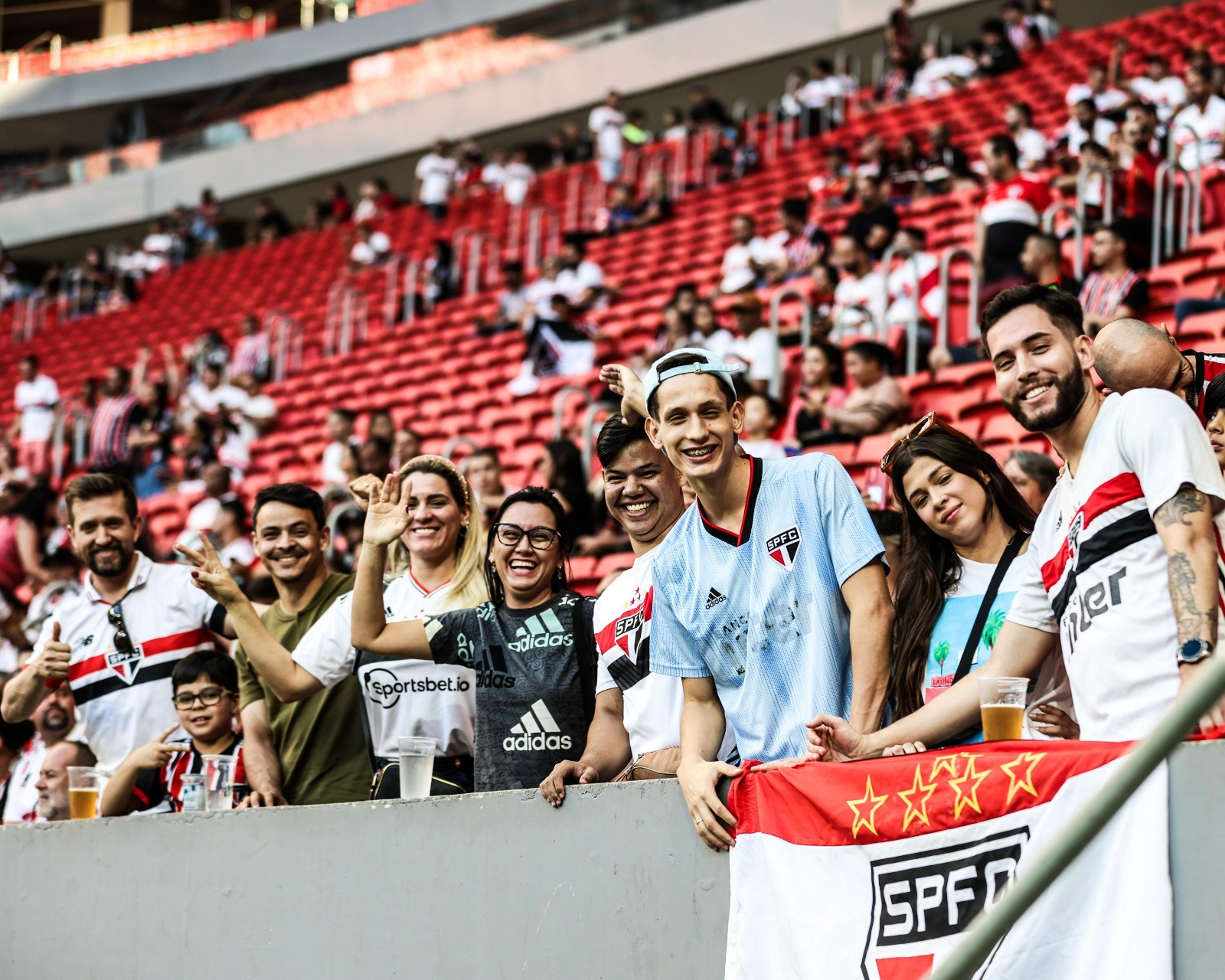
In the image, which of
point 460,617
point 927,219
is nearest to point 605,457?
point 460,617

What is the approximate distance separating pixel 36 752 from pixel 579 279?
754cm

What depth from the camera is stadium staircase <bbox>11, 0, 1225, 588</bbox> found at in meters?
7.66

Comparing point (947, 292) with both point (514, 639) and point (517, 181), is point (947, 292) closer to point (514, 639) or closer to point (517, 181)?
point (514, 639)

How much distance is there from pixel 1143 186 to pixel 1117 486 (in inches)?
249

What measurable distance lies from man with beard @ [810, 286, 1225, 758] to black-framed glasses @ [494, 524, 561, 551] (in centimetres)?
109

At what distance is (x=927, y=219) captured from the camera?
10008 millimetres

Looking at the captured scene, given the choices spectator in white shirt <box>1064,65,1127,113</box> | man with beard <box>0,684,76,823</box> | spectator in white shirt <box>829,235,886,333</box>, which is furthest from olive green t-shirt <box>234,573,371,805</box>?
spectator in white shirt <box>1064,65,1127,113</box>

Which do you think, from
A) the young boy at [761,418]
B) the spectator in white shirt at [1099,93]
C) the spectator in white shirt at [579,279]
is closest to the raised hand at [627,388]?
the young boy at [761,418]

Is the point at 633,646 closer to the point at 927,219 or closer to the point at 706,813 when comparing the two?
the point at 706,813

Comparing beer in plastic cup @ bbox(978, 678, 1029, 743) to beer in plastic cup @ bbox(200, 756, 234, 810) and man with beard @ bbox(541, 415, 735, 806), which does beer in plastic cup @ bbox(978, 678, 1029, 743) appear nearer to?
man with beard @ bbox(541, 415, 735, 806)

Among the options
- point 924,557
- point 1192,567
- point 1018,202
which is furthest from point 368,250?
point 1192,567

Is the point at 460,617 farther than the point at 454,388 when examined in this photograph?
No

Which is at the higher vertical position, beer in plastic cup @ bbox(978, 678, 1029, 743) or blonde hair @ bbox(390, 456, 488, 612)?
blonde hair @ bbox(390, 456, 488, 612)

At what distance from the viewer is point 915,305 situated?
296 inches
